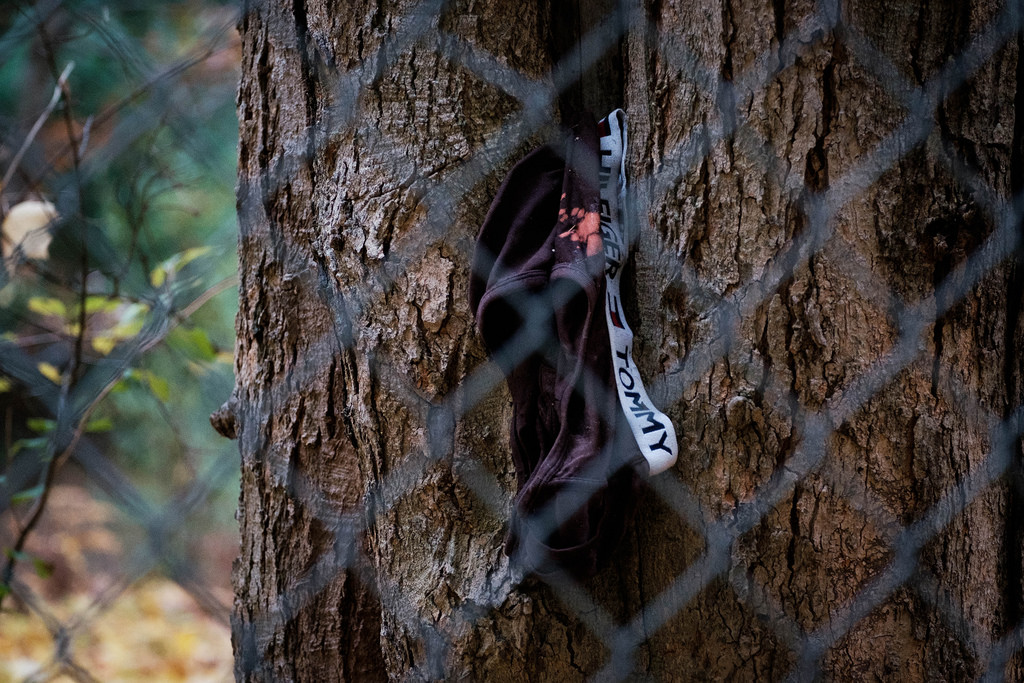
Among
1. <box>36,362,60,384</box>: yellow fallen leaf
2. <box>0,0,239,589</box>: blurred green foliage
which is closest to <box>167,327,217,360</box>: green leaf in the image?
→ <box>0,0,239,589</box>: blurred green foliage

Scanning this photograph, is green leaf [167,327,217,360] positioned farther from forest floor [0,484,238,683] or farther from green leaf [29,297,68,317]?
forest floor [0,484,238,683]

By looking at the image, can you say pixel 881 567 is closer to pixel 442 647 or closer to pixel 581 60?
pixel 442 647

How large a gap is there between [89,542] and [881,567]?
2.69 metres

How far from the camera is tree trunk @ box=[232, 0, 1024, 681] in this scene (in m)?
0.70

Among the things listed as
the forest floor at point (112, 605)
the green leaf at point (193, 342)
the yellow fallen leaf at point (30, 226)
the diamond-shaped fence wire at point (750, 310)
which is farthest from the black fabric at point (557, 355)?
the forest floor at point (112, 605)

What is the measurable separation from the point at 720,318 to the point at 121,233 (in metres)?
1.93

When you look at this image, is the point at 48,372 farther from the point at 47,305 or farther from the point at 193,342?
the point at 193,342

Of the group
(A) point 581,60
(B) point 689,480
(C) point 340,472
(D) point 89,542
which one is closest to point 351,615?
(C) point 340,472

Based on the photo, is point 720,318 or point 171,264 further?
point 171,264

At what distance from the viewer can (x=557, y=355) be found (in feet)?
2.44

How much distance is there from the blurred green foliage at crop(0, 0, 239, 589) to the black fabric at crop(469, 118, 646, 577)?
62 cm

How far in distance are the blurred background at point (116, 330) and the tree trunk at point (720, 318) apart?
460 mm

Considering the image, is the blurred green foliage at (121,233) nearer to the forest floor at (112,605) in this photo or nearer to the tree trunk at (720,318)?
the forest floor at (112,605)

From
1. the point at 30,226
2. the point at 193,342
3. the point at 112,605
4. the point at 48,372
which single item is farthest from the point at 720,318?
the point at 112,605
